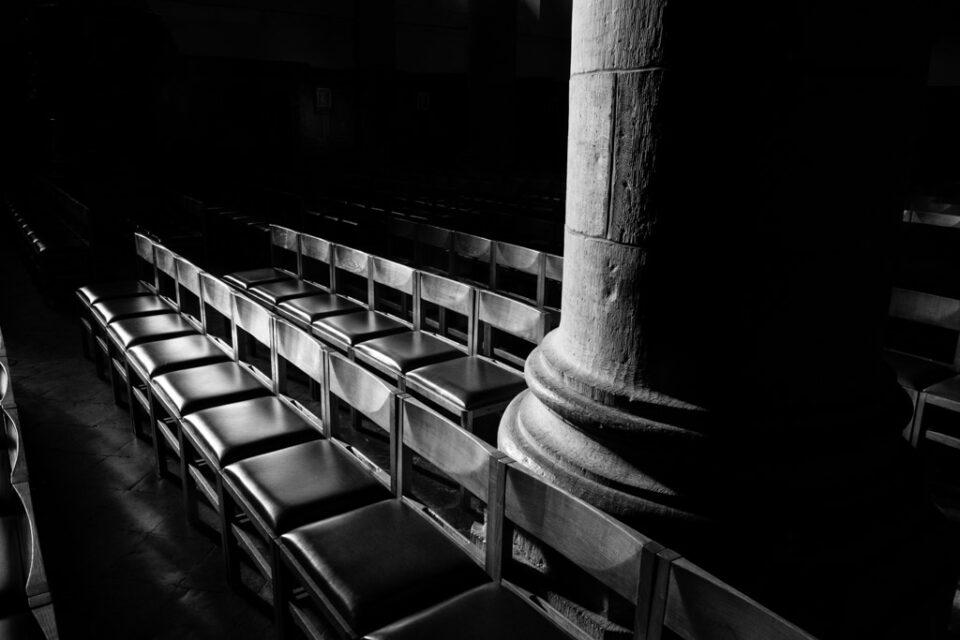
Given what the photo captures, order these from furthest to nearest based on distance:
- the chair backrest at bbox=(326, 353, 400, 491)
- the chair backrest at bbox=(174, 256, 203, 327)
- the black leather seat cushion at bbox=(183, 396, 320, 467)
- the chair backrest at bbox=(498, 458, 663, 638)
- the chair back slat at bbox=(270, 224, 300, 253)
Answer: the chair back slat at bbox=(270, 224, 300, 253), the chair backrest at bbox=(174, 256, 203, 327), the black leather seat cushion at bbox=(183, 396, 320, 467), the chair backrest at bbox=(326, 353, 400, 491), the chair backrest at bbox=(498, 458, 663, 638)

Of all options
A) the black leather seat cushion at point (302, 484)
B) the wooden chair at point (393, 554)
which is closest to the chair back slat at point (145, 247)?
the black leather seat cushion at point (302, 484)

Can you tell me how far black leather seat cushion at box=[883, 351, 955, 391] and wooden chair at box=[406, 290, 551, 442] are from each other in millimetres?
1346

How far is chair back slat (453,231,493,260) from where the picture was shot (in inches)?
170

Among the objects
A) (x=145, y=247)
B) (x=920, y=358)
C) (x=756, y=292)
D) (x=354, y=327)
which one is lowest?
(x=354, y=327)

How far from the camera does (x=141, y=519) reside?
9.30ft

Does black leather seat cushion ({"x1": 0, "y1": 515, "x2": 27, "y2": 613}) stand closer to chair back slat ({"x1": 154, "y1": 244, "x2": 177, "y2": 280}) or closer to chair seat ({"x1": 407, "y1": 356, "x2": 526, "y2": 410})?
chair seat ({"x1": 407, "y1": 356, "x2": 526, "y2": 410})

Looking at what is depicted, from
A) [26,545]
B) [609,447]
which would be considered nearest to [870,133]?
[609,447]

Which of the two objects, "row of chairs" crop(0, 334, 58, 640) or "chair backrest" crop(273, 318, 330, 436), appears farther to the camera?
"chair backrest" crop(273, 318, 330, 436)

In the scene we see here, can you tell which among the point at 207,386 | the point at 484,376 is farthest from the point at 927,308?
the point at 207,386

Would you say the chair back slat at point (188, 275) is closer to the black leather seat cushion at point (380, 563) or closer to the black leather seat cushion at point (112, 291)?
the black leather seat cushion at point (112, 291)

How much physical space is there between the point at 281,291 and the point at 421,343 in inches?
51.3

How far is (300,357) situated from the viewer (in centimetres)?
274

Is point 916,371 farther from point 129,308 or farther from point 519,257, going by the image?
point 129,308

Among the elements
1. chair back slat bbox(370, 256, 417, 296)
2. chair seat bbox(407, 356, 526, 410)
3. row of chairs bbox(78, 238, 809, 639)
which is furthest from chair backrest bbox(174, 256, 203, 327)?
chair seat bbox(407, 356, 526, 410)
